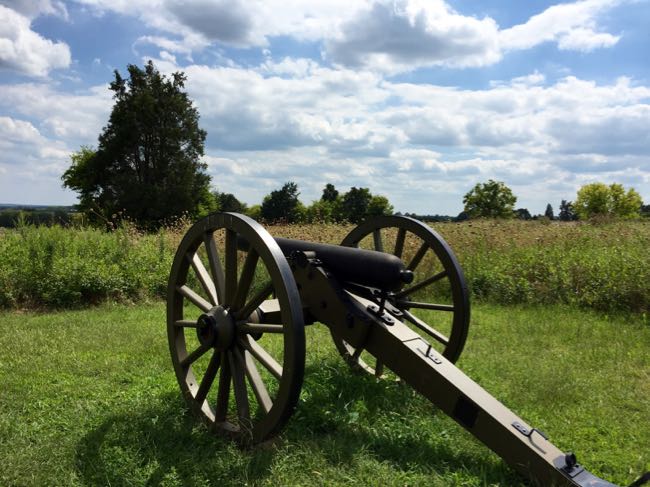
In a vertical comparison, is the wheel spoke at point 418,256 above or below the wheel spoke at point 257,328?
above

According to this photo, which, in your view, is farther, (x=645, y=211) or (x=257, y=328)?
(x=645, y=211)

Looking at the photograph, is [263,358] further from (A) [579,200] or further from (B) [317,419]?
(A) [579,200]

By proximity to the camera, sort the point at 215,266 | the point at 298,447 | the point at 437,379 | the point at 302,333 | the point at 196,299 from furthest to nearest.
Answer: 1. the point at 196,299
2. the point at 215,266
3. the point at 298,447
4. the point at 437,379
5. the point at 302,333

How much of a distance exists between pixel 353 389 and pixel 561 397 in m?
1.71

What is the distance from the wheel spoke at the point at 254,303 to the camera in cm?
313

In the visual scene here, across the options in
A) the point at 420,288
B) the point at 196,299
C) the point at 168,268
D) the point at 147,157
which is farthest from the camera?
the point at 147,157

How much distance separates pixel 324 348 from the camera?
223 inches

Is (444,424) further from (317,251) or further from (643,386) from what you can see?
(643,386)

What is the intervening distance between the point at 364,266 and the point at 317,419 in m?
1.15

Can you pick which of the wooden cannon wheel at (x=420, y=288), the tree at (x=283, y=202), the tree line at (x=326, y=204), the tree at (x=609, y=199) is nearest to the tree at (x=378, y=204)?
the tree line at (x=326, y=204)

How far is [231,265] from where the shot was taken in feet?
11.2

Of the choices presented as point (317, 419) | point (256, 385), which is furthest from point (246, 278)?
point (317, 419)

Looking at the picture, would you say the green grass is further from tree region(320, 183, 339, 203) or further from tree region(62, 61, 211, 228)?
tree region(320, 183, 339, 203)

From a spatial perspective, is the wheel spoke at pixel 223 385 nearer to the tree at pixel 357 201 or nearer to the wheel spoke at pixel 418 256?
the wheel spoke at pixel 418 256
